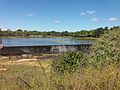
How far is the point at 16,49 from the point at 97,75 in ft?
66.5

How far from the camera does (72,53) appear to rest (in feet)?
36.2

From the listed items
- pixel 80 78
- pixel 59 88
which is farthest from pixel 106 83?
pixel 59 88

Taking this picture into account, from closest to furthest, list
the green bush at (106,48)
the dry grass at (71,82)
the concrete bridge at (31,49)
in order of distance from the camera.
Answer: the dry grass at (71,82)
the green bush at (106,48)
the concrete bridge at (31,49)

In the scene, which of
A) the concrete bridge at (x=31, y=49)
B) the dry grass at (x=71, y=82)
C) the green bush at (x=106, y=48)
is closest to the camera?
the dry grass at (x=71, y=82)

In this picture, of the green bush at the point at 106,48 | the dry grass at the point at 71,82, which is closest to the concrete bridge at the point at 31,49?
the green bush at the point at 106,48

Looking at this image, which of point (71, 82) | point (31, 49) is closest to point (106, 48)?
point (71, 82)

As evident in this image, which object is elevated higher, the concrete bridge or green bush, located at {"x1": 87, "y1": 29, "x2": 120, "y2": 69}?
green bush, located at {"x1": 87, "y1": 29, "x2": 120, "y2": 69}

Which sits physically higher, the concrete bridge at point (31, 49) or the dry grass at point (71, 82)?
the dry grass at point (71, 82)

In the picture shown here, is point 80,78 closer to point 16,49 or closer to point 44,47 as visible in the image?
point 16,49

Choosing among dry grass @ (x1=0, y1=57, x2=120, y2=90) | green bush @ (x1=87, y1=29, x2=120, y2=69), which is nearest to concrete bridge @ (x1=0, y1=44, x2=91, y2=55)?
green bush @ (x1=87, y1=29, x2=120, y2=69)

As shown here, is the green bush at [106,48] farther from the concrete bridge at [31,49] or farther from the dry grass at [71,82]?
the concrete bridge at [31,49]

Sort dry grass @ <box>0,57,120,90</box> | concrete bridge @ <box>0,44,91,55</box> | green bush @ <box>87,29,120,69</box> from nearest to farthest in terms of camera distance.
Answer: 1. dry grass @ <box>0,57,120,90</box>
2. green bush @ <box>87,29,120,69</box>
3. concrete bridge @ <box>0,44,91,55</box>

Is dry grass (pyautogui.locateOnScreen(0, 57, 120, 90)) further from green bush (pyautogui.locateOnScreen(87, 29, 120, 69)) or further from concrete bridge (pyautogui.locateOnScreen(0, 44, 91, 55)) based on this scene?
concrete bridge (pyautogui.locateOnScreen(0, 44, 91, 55))

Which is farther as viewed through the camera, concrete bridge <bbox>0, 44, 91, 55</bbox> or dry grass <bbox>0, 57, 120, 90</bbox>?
concrete bridge <bbox>0, 44, 91, 55</bbox>
